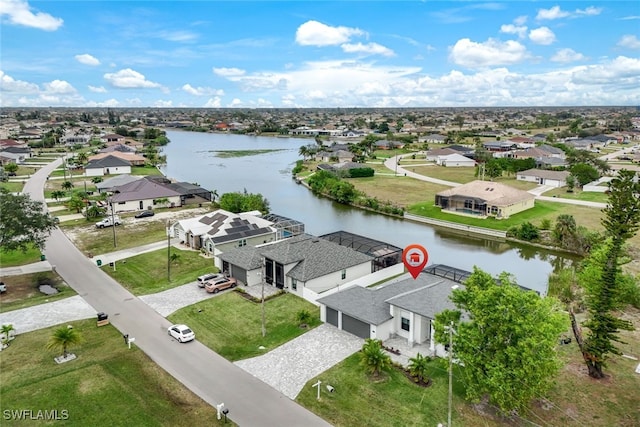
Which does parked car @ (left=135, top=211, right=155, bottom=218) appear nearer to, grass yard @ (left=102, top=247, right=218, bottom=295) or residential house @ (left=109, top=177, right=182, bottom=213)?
residential house @ (left=109, top=177, right=182, bottom=213)

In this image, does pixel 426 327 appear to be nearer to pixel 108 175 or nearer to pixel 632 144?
pixel 108 175

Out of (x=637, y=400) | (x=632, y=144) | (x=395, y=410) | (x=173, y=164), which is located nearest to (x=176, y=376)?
(x=395, y=410)

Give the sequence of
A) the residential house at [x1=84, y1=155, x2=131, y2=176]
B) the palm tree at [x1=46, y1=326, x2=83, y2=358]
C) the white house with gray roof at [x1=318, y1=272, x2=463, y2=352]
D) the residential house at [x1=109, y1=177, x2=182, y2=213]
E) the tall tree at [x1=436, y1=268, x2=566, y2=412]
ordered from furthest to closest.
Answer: the residential house at [x1=84, y1=155, x2=131, y2=176], the residential house at [x1=109, y1=177, x2=182, y2=213], the white house with gray roof at [x1=318, y1=272, x2=463, y2=352], the palm tree at [x1=46, y1=326, x2=83, y2=358], the tall tree at [x1=436, y1=268, x2=566, y2=412]

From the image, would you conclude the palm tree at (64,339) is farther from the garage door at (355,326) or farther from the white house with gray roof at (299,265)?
the garage door at (355,326)

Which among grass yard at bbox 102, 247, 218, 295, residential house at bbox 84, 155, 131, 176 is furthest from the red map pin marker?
→ residential house at bbox 84, 155, 131, 176

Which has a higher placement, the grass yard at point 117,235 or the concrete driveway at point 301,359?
the grass yard at point 117,235

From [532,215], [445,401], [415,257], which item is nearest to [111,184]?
[415,257]

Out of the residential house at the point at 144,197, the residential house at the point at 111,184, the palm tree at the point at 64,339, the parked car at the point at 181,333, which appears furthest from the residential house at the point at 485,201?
the palm tree at the point at 64,339
